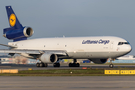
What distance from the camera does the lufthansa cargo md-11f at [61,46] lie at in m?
46.8

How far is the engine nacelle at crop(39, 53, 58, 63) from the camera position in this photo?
49.1m

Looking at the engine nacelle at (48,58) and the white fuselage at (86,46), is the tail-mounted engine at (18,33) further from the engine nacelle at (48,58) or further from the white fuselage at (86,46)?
the engine nacelle at (48,58)

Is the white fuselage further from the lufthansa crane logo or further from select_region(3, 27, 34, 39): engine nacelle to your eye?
the lufthansa crane logo

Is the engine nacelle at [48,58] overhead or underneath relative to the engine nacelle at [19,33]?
underneath

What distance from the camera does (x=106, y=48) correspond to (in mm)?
46938

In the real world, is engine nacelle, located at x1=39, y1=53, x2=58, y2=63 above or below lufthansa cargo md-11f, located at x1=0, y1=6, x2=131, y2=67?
below

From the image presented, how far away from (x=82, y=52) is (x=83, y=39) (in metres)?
2.51

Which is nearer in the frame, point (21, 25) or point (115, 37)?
point (115, 37)

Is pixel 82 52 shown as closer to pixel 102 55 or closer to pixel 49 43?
pixel 102 55
